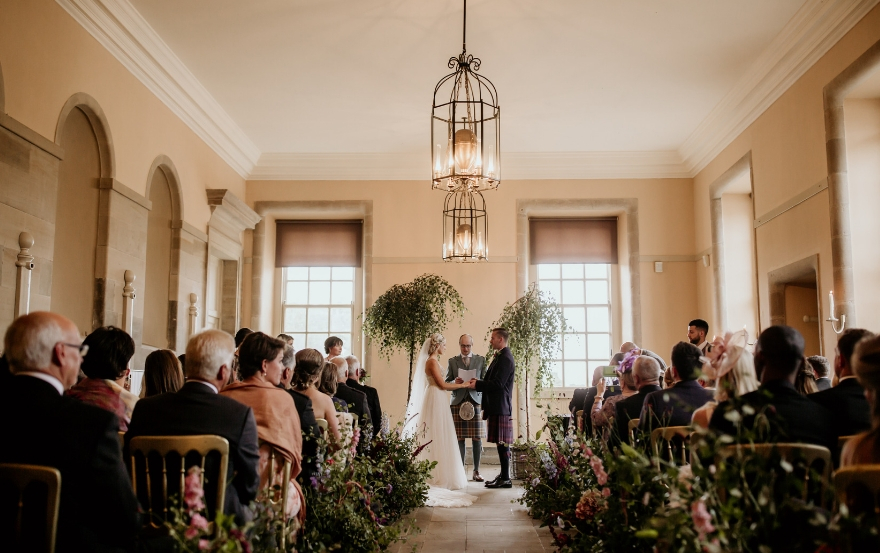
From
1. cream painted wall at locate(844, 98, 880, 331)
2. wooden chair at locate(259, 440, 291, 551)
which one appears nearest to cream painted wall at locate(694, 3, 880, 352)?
cream painted wall at locate(844, 98, 880, 331)

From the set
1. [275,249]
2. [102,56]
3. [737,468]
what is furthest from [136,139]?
[737,468]

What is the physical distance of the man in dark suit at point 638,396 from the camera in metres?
4.25

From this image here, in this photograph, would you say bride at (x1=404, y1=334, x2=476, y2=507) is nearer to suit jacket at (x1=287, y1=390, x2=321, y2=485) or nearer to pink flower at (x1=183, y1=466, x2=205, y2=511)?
suit jacket at (x1=287, y1=390, x2=321, y2=485)

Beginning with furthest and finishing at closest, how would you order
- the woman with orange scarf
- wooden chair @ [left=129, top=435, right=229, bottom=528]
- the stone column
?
the stone column, the woman with orange scarf, wooden chair @ [left=129, top=435, right=229, bottom=528]

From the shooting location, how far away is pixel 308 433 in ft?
12.4

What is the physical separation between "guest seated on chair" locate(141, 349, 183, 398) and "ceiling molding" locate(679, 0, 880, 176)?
5531mm

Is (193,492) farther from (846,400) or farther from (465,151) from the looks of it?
(465,151)

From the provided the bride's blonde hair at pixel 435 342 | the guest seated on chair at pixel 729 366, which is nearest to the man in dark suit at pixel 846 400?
the guest seated on chair at pixel 729 366

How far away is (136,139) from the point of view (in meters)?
7.43

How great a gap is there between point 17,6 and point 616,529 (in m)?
5.06

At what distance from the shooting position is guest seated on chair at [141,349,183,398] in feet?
11.9

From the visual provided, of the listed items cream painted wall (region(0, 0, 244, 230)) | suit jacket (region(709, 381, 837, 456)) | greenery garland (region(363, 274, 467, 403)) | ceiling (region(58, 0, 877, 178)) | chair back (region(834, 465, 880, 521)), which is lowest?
chair back (region(834, 465, 880, 521))

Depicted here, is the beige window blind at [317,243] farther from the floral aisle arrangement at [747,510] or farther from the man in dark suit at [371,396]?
the floral aisle arrangement at [747,510]

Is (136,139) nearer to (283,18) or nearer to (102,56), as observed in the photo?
(102,56)
